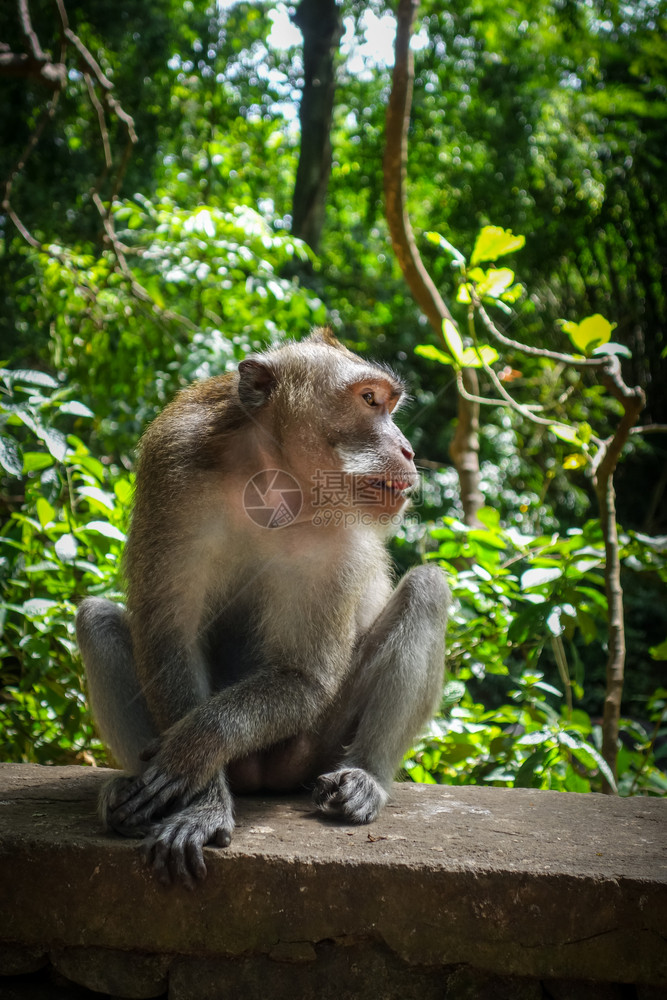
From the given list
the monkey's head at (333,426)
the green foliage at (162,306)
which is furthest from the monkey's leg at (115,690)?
the green foliage at (162,306)

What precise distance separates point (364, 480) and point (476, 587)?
5.08 feet

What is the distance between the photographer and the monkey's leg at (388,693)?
A: 9.24 feet

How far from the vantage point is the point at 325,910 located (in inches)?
89.7

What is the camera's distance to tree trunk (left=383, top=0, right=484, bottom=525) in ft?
16.2

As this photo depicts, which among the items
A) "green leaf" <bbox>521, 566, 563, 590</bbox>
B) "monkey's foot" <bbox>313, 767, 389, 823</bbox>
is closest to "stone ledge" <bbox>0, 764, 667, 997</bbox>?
"monkey's foot" <bbox>313, 767, 389, 823</bbox>

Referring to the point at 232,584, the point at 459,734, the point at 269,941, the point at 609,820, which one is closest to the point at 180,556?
the point at 232,584

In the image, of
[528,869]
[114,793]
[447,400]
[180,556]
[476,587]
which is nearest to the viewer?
[528,869]

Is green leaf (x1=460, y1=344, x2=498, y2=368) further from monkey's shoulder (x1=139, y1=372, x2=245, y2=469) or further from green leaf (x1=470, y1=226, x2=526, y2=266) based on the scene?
monkey's shoulder (x1=139, y1=372, x2=245, y2=469)

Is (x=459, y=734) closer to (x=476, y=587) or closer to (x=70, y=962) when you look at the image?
(x=476, y=587)

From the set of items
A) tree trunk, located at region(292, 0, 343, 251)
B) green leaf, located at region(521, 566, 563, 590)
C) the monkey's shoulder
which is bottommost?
green leaf, located at region(521, 566, 563, 590)

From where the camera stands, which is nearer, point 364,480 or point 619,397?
point 364,480

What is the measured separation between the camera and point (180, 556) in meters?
2.92

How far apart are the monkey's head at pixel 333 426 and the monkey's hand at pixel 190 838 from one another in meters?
1.12

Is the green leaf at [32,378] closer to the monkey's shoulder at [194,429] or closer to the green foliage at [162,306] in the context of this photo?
the monkey's shoulder at [194,429]
